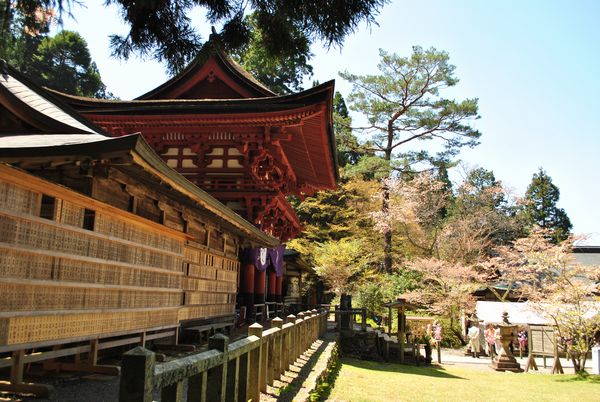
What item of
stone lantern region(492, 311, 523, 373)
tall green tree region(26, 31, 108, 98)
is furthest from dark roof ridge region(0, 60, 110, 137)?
tall green tree region(26, 31, 108, 98)

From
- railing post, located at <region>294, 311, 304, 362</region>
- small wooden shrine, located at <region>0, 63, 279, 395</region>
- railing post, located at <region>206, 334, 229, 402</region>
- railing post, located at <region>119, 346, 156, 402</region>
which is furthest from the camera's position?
railing post, located at <region>294, 311, 304, 362</region>

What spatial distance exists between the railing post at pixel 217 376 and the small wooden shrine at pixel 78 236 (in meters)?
1.97

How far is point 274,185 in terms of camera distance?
1254 centimetres

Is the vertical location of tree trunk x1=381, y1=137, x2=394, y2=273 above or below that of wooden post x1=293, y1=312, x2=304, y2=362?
above

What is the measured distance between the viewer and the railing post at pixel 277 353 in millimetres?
5793

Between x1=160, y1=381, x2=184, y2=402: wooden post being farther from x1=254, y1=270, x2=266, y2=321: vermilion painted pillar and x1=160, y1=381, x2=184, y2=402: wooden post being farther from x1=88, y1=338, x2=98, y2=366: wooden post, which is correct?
x1=254, y1=270, x2=266, y2=321: vermilion painted pillar

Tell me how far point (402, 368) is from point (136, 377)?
47.5ft

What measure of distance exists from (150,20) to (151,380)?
4.50m

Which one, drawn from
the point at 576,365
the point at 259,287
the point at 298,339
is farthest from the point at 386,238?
the point at 298,339

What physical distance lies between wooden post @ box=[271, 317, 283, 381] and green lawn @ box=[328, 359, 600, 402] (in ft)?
5.59

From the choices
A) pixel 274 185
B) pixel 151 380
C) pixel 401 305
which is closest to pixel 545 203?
pixel 401 305

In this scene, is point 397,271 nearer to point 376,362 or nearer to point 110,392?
point 376,362

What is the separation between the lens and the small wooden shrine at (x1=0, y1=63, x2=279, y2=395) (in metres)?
4.21

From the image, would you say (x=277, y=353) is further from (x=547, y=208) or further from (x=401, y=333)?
(x=547, y=208)
